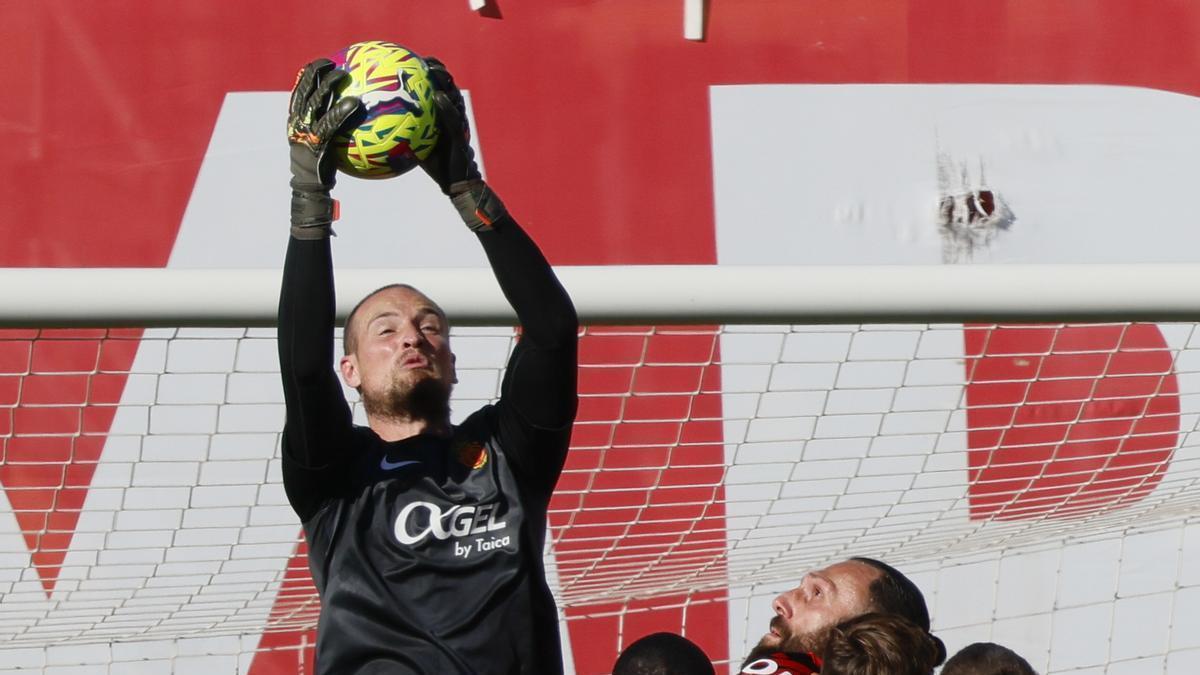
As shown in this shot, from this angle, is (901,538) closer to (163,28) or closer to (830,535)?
(830,535)

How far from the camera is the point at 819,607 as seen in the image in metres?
2.22

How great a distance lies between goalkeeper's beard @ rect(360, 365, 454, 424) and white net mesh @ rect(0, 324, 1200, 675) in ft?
4.12

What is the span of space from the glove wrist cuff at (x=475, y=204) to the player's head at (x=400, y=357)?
25cm

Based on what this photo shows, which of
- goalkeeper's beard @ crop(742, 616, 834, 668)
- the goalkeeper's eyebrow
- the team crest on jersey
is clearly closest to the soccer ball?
the goalkeeper's eyebrow

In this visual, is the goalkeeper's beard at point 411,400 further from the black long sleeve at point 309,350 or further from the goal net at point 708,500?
the goal net at point 708,500

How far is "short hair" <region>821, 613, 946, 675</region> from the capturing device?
5.73 feet

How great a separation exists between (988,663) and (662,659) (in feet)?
1.62

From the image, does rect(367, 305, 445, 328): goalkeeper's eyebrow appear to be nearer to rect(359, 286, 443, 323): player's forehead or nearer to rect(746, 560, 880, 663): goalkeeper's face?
rect(359, 286, 443, 323): player's forehead

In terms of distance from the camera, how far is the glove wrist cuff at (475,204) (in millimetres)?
1802

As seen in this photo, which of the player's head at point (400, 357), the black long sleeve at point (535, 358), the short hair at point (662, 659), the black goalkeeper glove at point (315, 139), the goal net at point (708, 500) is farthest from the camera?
the goal net at point (708, 500)

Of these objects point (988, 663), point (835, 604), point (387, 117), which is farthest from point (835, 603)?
point (387, 117)

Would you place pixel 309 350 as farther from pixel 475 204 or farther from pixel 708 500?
pixel 708 500

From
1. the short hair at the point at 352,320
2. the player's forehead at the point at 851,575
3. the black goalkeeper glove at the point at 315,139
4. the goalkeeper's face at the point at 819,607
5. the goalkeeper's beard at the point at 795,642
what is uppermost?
the black goalkeeper glove at the point at 315,139

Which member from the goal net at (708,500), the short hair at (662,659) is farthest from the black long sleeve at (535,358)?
the goal net at (708,500)
